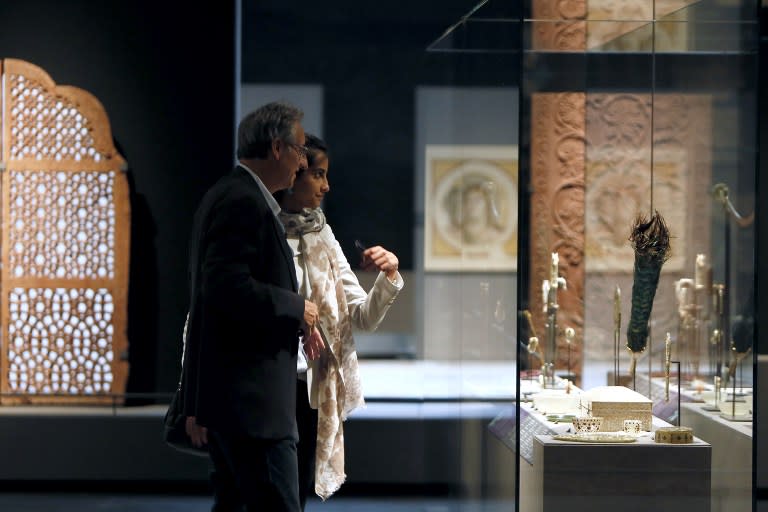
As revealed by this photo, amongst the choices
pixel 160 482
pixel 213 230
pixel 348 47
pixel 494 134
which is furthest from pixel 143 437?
pixel 213 230

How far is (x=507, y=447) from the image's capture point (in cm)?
402

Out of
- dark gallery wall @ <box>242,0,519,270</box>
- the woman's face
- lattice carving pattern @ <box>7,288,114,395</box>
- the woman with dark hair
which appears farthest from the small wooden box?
lattice carving pattern @ <box>7,288,114,395</box>

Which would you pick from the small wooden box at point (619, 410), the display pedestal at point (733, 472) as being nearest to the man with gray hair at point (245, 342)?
the small wooden box at point (619, 410)

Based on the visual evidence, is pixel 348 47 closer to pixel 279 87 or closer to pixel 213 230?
pixel 279 87

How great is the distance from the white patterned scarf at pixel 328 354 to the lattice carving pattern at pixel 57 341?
268cm

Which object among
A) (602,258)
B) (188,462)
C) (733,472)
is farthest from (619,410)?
(188,462)

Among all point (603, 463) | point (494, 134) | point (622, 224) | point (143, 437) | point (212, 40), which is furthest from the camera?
point (212, 40)

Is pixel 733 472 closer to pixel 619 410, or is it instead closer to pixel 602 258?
pixel 619 410

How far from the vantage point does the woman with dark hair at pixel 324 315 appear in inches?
151

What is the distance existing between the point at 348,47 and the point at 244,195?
142 inches

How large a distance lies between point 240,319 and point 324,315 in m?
0.86

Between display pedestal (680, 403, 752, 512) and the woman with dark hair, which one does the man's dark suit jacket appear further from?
display pedestal (680, 403, 752, 512)

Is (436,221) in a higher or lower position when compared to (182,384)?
higher

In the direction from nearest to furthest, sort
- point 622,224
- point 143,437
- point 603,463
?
point 603,463 → point 622,224 → point 143,437
